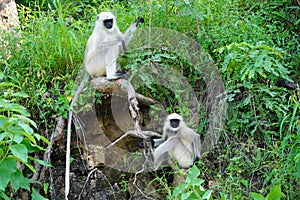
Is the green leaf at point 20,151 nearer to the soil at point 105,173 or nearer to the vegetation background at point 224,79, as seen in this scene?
the vegetation background at point 224,79

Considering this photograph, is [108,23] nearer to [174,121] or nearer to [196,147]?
[174,121]

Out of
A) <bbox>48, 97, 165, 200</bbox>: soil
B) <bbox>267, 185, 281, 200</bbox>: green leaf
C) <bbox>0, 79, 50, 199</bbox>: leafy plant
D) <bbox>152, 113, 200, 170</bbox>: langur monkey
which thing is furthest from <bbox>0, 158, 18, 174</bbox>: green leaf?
<bbox>267, 185, 281, 200</bbox>: green leaf

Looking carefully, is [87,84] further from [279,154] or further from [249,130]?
[279,154]

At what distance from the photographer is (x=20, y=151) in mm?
4004

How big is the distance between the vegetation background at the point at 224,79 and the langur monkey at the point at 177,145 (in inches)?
6.7

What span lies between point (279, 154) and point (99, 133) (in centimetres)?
179

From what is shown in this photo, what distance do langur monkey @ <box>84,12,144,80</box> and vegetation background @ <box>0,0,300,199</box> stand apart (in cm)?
23

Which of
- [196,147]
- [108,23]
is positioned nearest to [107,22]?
[108,23]

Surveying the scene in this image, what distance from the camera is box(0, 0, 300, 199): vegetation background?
4.64 m

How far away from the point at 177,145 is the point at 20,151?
163cm

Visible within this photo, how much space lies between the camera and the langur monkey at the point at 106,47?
17.9 ft

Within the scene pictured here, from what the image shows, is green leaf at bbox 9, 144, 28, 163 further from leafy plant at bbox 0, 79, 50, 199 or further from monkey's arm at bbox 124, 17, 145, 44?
monkey's arm at bbox 124, 17, 145, 44

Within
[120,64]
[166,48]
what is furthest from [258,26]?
[120,64]

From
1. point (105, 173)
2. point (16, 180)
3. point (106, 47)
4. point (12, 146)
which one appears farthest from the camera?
point (106, 47)
